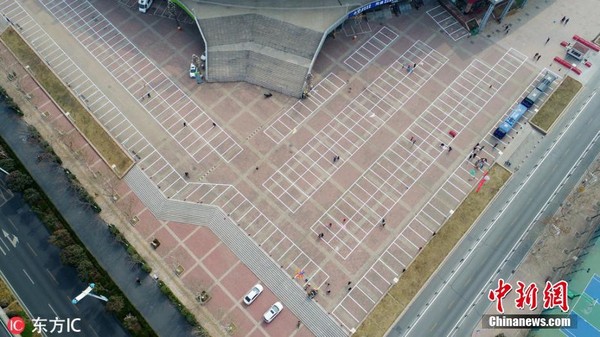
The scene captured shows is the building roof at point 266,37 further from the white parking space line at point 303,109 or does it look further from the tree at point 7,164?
the tree at point 7,164

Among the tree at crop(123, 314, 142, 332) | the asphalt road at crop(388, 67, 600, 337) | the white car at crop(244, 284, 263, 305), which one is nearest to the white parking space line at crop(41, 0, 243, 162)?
the white car at crop(244, 284, 263, 305)

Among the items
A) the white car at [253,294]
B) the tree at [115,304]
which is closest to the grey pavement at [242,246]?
the white car at [253,294]

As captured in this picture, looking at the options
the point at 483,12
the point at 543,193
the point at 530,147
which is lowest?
the point at 543,193

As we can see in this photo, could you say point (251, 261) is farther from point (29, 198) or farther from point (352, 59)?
point (352, 59)

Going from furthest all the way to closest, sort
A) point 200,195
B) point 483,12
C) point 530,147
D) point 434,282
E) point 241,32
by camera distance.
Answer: point 483,12
point 241,32
point 530,147
point 200,195
point 434,282

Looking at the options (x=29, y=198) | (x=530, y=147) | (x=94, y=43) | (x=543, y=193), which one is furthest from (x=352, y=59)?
(x=29, y=198)

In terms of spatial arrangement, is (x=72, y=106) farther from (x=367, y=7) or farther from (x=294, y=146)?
(x=367, y=7)

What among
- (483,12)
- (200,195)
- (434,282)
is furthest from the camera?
(483,12)
